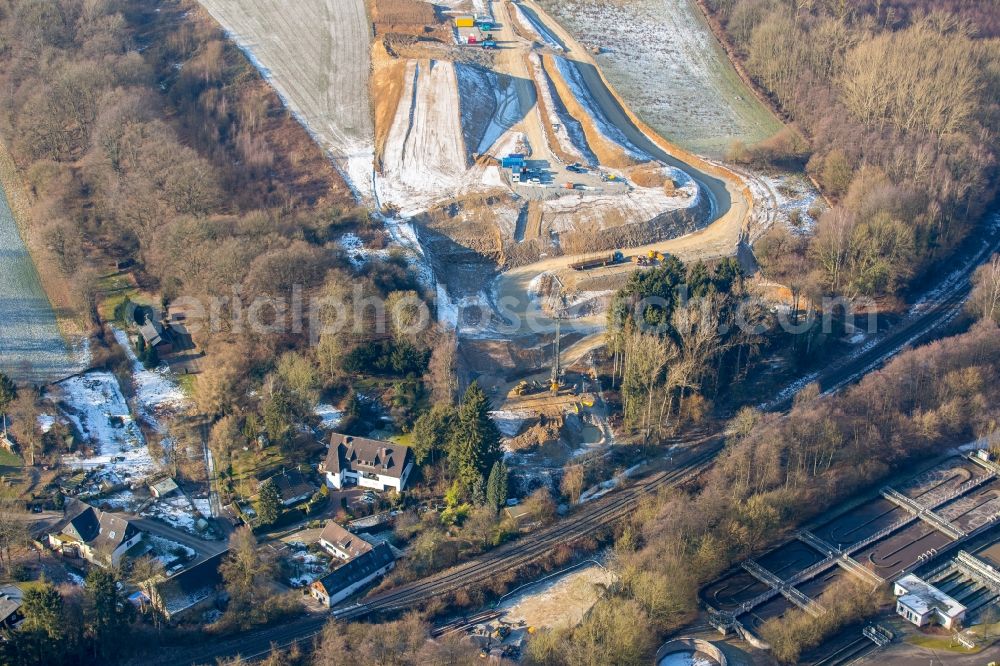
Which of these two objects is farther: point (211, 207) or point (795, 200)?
point (795, 200)

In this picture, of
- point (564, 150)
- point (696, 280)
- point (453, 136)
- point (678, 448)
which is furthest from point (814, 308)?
point (453, 136)

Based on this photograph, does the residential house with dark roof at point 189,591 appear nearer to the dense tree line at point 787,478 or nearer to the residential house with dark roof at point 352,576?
the residential house with dark roof at point 352,576

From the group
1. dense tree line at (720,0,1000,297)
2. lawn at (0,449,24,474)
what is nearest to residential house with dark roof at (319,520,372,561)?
lawn at (0,449,24,474)

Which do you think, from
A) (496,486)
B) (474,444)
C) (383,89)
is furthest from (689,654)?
(383,89)

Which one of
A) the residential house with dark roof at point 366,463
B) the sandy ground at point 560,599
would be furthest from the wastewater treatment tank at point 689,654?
the residential house with dark roof at point 366,463

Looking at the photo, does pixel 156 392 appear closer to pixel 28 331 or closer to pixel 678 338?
pixel 28 331
